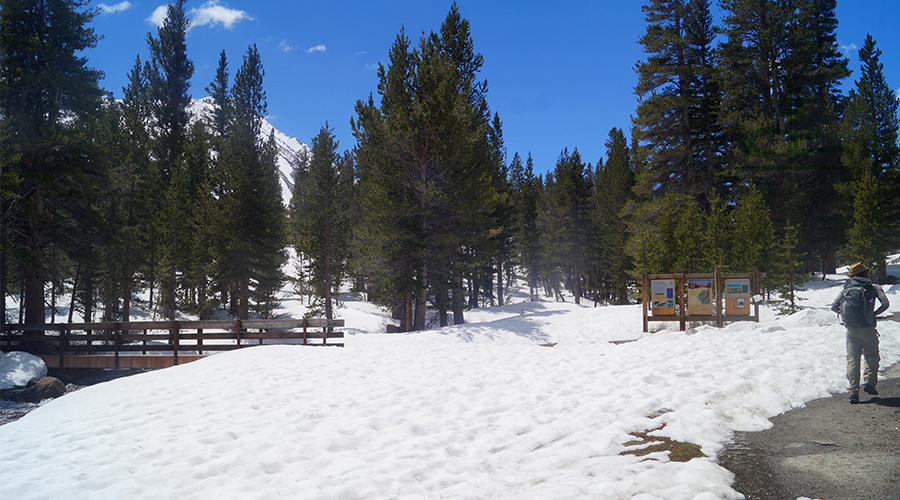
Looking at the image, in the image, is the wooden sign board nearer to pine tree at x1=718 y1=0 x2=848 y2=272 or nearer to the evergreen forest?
the evergreen forest

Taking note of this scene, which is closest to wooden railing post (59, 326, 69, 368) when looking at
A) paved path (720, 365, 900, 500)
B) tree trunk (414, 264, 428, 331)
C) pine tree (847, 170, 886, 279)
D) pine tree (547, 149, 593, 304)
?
tree trunk (414, 264, 428, 331)

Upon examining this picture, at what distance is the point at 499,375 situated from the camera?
27.7 feet

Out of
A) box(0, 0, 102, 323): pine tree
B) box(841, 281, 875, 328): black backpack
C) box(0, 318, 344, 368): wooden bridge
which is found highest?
box(0, 0, 102, 323): pine tree

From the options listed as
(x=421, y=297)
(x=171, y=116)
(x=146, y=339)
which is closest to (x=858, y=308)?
(x=421, y=297)

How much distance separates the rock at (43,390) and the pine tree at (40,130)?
246 inches

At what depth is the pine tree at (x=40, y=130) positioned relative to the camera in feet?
56.7

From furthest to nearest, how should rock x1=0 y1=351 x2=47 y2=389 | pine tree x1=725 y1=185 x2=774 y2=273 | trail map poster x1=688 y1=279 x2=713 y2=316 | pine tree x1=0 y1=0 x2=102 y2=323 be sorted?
pine tree x1=725 y1=185 x2=774 y2=273, pine tree x1=0 y1=0 x2=102 y2=323, trail map poster x1=688 y1=279 x2=713 y2=316, rock x1=0 y1=351 x2=47 y2=389

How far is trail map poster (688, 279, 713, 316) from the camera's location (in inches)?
595

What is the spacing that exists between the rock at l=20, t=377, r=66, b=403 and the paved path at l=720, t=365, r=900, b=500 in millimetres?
18077

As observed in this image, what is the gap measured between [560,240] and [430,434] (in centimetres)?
3887

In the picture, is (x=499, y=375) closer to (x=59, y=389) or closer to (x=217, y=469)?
(x=217, y=469)

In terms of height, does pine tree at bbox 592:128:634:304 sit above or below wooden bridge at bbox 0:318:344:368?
above

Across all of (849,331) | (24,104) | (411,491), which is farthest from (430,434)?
(24,104)

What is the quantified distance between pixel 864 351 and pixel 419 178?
52.7 feet
